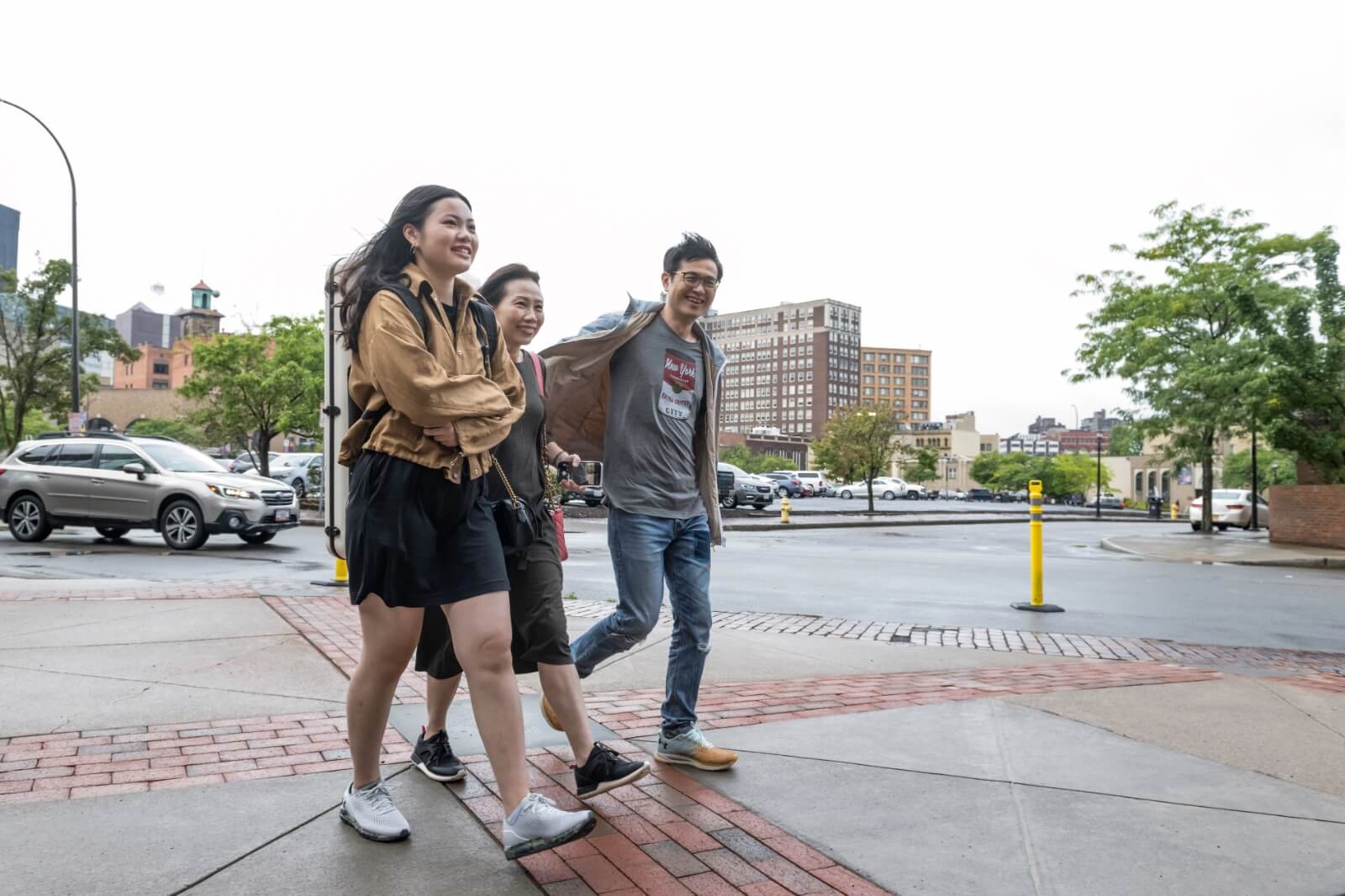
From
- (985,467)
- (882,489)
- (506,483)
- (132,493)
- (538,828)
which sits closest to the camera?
(538,828)

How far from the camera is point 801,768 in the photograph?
3.64m

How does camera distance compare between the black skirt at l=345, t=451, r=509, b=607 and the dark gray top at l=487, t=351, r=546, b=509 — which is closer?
the black skirt at l=345, t=451, r=509, b=607

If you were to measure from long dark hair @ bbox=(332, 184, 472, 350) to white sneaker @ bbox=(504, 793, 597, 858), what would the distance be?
1393 millimetres

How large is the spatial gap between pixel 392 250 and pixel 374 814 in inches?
65.2

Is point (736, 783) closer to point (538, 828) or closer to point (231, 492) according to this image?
point (538, 828)

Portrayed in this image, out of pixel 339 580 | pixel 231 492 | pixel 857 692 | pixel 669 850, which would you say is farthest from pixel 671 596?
pixel 231 492

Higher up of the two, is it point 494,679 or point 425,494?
point 425,494

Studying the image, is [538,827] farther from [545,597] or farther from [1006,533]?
[1006,533]

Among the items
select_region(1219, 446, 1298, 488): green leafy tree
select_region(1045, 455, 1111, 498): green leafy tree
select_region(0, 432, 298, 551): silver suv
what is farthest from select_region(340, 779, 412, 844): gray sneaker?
select_region(1045, 455, 1111, 498): green leafy tree

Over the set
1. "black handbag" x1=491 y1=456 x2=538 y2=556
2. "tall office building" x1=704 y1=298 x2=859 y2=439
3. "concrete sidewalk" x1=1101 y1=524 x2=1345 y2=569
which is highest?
"tall office building" x1=704 y1=298 x2=859 y2=439

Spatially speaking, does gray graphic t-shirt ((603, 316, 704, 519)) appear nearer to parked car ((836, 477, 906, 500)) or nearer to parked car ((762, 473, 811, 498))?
parked car ((762, 473, 811, 498))

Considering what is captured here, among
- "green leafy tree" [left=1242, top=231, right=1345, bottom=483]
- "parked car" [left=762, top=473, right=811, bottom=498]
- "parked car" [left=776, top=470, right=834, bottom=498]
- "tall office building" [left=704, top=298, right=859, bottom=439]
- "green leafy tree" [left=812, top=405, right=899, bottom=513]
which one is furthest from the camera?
"tall office building" [left=704, top=298, right=859, bottom=439]

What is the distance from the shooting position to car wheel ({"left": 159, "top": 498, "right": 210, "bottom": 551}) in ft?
44.7

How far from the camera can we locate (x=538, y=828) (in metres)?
→ 2.64
